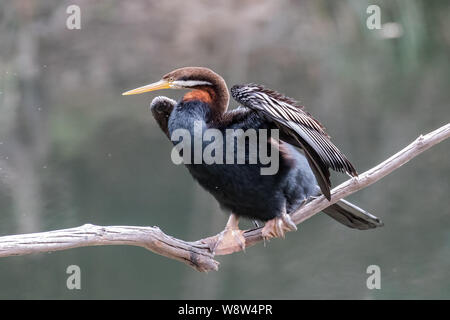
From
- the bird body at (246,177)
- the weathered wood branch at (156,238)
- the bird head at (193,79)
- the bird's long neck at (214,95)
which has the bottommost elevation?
the weathered wood branch at (156,238)

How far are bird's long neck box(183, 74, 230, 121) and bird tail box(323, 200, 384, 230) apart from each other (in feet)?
2.33

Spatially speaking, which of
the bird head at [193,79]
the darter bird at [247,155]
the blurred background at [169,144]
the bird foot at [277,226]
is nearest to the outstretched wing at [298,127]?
the darter bird at [247,155]

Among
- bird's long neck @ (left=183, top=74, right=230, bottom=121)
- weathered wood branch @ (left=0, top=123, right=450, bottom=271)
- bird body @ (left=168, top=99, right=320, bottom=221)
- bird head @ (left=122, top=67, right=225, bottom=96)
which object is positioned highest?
bird head @ (left=122, top=67, right=225, bottom=96)

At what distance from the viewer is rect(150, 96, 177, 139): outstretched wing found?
3139 mm

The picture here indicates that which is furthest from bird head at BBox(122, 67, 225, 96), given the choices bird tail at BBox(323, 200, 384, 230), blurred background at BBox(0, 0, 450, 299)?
blurred background at BBox(0, 0, 450, 299)

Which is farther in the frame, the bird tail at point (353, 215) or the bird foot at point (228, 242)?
the bird tail at point (353, 215)

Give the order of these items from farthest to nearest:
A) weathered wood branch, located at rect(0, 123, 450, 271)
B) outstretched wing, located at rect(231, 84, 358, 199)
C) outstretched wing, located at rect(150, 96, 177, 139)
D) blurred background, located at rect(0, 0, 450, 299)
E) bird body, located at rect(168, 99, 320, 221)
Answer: blurred background, located at rect(0, 0, 450, 299) < outstretched wing, located at rect(150, 96, 177, 139) < bird body, located at rect(168, 99, 320, 221) < outstretched wing, located at rect(231, 84, 358, 199) < weathered wood branch, located at rect(0, 123, 450, 271)

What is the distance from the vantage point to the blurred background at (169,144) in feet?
19.4

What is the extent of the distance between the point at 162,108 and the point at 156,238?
757 millimetres

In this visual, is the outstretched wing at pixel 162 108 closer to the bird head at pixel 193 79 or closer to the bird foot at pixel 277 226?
the bird head at pixel 193 79

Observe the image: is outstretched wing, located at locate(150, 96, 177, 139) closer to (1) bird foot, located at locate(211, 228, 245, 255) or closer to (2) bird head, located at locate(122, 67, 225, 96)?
(2) bird head, located at locate(122, 67, 225, 96)

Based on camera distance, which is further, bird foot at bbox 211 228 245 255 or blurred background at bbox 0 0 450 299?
blurred background at bbox 0 0 450 299

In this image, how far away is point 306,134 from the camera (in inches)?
110

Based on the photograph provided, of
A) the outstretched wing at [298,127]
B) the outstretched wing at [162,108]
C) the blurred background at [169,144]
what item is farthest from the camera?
the blurred background at [169,144]
